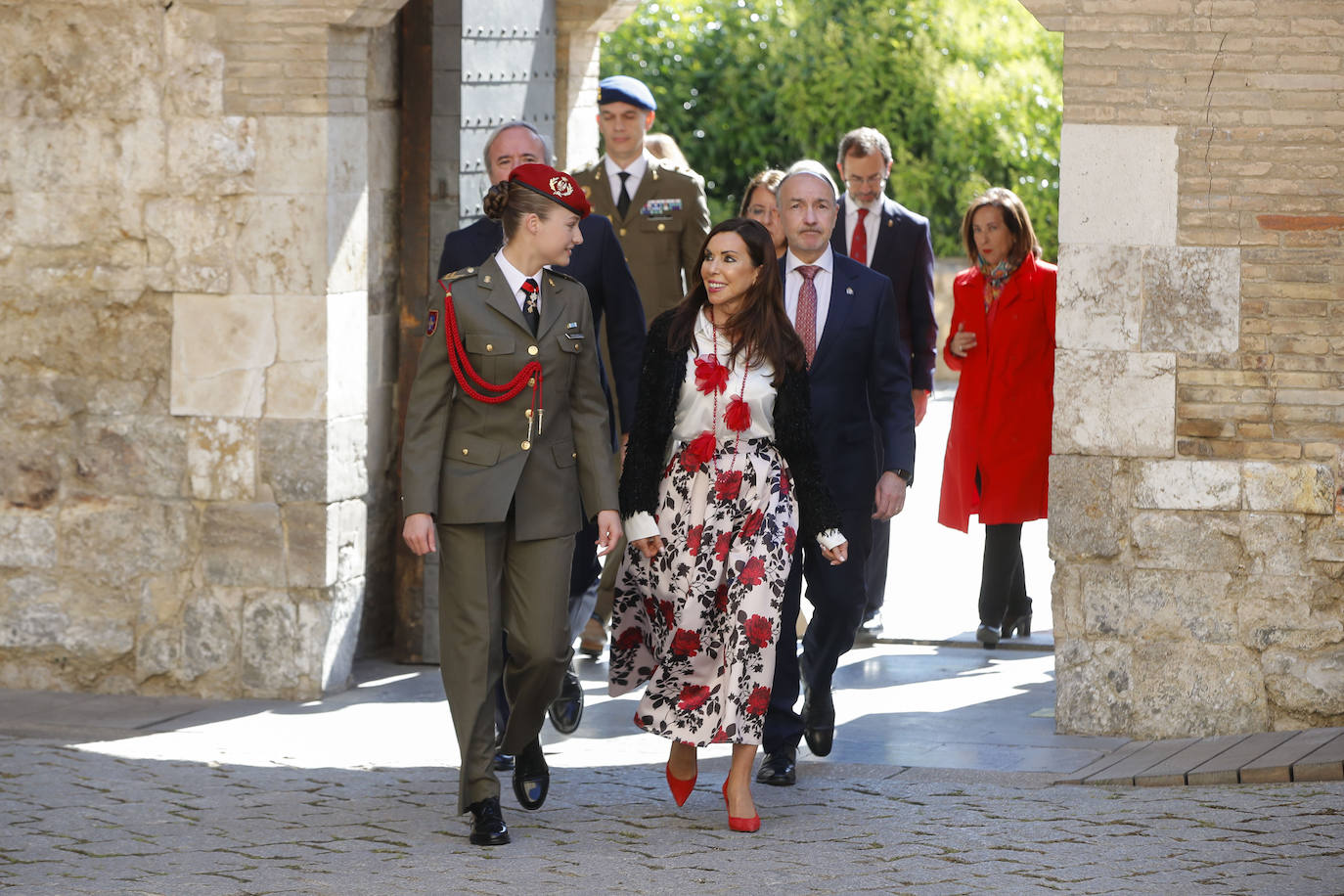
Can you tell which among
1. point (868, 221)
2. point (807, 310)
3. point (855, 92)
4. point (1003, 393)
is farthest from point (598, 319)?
point (855, 92)

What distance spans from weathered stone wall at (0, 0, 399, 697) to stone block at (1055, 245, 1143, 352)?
260cm

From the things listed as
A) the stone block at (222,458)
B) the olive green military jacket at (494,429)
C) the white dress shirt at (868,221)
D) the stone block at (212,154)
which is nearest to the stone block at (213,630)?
the stone block at (222,458)

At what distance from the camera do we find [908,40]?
64.9ft

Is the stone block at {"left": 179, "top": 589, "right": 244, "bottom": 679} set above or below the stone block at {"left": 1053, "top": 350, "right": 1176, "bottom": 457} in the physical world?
below

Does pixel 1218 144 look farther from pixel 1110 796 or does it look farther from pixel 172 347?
pixel 172 347

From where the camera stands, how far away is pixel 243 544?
742 cm

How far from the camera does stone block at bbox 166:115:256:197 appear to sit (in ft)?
24.1

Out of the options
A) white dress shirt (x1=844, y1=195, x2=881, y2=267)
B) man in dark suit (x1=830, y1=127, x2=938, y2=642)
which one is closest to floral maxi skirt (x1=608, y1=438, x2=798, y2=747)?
man in dark suit (x1=830, y1=127, x2=938, y2=642)

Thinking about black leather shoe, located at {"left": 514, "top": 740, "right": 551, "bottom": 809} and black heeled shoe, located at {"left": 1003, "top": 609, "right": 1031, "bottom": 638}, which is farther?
black heeled shoe, located at {"left": 1003, "top": 609, "right": 1031, "bottom": 638}

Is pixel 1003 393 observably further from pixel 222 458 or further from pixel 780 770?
pixel 222 458

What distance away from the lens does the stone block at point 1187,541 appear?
659 centimetres

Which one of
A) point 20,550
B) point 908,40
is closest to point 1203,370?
point 20,550

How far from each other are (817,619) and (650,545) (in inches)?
31.7

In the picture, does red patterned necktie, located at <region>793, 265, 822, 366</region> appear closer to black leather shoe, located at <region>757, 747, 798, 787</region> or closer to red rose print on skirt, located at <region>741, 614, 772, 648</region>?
red rose print on skirt, located at <region>741, 614, 772, 648</region>
